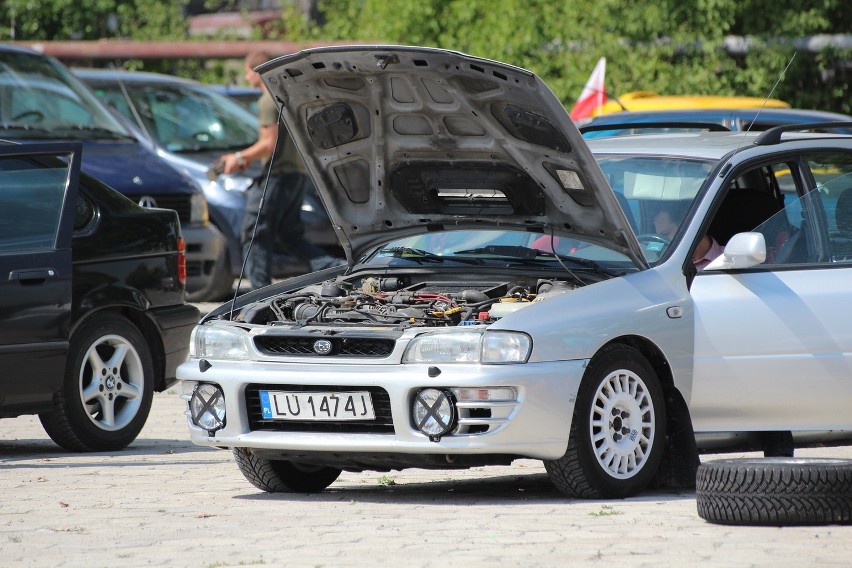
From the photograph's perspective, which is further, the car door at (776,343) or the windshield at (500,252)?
the windshield at (500,252)

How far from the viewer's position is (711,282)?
7.51 m

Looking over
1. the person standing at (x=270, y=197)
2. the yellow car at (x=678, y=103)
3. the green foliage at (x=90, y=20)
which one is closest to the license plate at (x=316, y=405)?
the person standing at (x=270, y=197)

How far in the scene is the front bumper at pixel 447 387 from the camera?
6832 millimetres

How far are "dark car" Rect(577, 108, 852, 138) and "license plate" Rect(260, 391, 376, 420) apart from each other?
A: 4.83 meters

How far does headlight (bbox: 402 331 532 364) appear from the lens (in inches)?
270

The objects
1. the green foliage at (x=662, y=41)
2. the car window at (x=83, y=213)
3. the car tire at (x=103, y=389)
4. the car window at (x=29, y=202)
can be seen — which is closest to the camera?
the car window at (x=29, y=202)

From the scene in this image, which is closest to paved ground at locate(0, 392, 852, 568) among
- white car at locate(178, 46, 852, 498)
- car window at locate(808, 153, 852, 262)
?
white car at locate(178, 46, 852, 498)

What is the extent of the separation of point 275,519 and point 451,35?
628 inches

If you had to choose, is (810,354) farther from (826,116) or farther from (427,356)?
(826,116)

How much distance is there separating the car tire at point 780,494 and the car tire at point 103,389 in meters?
3.85

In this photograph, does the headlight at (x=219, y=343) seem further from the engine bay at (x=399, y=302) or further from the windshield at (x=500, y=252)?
the windshield at (x=500, y=252)

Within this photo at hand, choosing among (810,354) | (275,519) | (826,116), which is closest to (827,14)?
(826,116)

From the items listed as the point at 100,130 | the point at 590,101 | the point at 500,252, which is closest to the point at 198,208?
the point at 100,130

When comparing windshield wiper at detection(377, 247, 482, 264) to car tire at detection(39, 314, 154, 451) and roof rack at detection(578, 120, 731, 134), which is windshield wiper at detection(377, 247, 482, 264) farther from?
roof rack at detection(578, 120, 731, 134)
